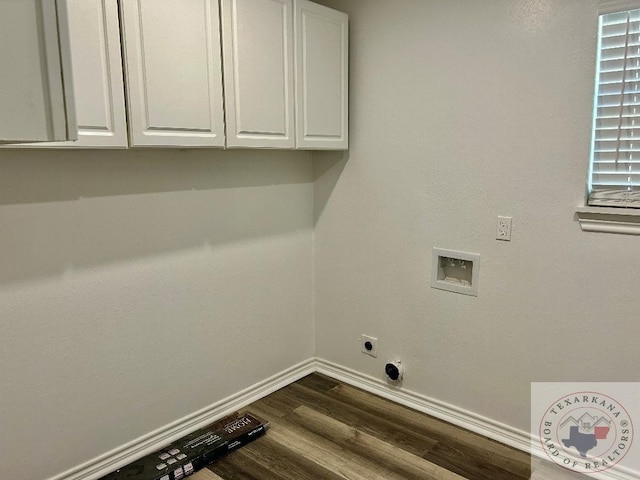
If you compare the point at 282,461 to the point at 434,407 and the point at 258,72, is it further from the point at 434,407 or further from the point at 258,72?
the point at 258,72

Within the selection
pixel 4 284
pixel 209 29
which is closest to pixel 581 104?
pixel 209 29

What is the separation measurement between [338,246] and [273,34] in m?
1.30

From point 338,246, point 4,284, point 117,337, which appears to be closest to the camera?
point 4,284

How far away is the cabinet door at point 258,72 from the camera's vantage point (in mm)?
2127

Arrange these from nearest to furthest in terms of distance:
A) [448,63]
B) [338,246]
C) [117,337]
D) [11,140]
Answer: [11,140], [117,337], [448,63], [338,246]

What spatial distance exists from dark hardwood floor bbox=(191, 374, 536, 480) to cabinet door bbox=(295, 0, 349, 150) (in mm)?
1505

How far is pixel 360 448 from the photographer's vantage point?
2.37 meters

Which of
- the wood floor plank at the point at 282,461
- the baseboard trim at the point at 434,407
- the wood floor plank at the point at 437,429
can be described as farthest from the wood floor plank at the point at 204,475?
the baseboard trim at the point at 434,407

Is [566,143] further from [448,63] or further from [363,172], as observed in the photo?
[363,172]

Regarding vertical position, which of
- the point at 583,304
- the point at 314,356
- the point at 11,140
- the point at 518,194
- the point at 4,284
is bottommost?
the point at 314,356

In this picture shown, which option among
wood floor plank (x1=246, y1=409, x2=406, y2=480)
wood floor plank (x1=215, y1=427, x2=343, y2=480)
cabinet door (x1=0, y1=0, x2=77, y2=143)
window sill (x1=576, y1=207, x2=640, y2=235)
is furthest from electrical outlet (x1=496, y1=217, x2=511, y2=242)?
cabinet door (x1=0, y1=0, x2=77, y2=143)

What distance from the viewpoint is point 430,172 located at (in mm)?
2514

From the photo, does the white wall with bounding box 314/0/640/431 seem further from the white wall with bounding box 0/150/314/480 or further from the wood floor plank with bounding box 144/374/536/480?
the white wall with bounding box 0/150/314/480

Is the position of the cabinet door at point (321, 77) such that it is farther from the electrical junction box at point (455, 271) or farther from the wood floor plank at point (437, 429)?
the wood floor plank at point (437, 429)
